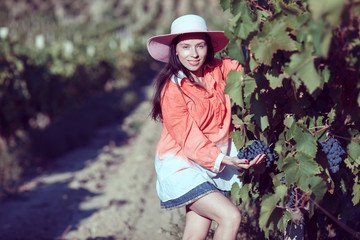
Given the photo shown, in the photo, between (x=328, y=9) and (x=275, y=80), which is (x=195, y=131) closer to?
(x=275, y=80)

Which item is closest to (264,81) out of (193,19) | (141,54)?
(193,19)

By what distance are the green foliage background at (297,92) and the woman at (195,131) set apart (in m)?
0.14

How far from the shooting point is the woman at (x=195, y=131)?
226 cm

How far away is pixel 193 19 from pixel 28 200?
3982 millimetres

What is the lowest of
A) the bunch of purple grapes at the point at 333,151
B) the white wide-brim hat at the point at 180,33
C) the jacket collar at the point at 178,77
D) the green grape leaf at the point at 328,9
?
the bunch of purple grapes at the point at 333,151

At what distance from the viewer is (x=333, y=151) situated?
196 centimetres

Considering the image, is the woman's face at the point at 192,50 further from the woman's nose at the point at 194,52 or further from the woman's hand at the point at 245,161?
the woman's hand at the point at 245,161

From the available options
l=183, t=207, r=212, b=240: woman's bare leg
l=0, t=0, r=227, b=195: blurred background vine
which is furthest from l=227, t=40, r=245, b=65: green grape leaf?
A: l=183, t=207, r=212, b=240: woman's bare leg

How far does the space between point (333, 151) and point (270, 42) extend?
585 millimetres

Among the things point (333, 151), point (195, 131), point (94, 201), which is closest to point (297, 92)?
point (333, 151)

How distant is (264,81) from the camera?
81.8 inches

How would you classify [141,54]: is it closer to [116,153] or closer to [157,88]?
[116,153]

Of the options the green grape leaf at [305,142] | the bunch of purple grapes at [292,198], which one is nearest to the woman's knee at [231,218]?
the bunch of purple grapes at [292,198]

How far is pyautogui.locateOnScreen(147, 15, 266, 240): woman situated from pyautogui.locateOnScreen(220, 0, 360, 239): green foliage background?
0.14 metres
